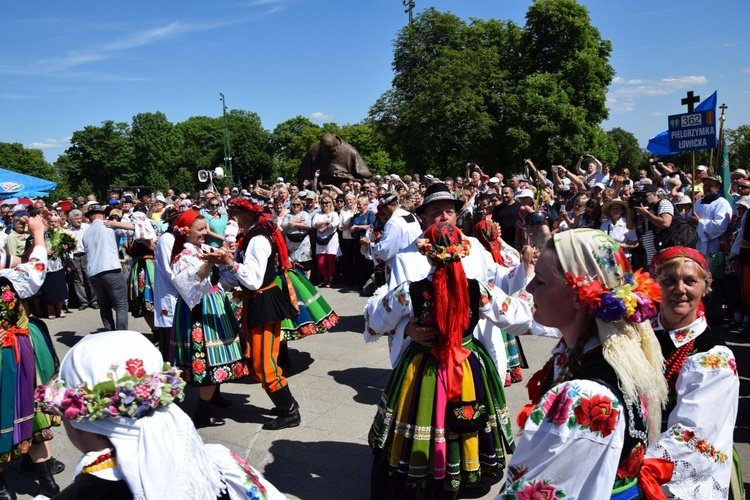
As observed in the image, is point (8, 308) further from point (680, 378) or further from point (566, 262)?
point (680, 378)

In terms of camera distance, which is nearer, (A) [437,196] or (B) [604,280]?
(B) [604,280]

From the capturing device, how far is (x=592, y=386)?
1696 millimetres

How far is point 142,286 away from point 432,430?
19.2 feet

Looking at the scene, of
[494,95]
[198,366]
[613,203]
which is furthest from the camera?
[494,95]

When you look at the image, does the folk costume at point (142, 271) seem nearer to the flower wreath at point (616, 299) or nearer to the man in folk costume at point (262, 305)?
the man in folk costume at point (262, 305)

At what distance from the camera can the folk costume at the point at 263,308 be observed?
5016mm

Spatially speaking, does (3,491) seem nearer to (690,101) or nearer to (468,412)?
(468,412)

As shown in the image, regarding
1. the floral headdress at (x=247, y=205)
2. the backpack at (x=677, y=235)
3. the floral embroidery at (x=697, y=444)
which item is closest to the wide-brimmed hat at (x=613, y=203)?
the backpack at (x=677, y=235)

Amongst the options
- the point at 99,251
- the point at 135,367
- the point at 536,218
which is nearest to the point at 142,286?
the point at 99,251

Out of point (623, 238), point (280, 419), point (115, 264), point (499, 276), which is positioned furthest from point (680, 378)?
point (115, 264)

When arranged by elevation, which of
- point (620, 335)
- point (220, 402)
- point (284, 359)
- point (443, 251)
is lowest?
point (220, 402)

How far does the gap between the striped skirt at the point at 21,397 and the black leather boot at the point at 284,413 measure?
1.71m

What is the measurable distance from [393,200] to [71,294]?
7.84m

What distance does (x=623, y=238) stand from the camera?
856cm
